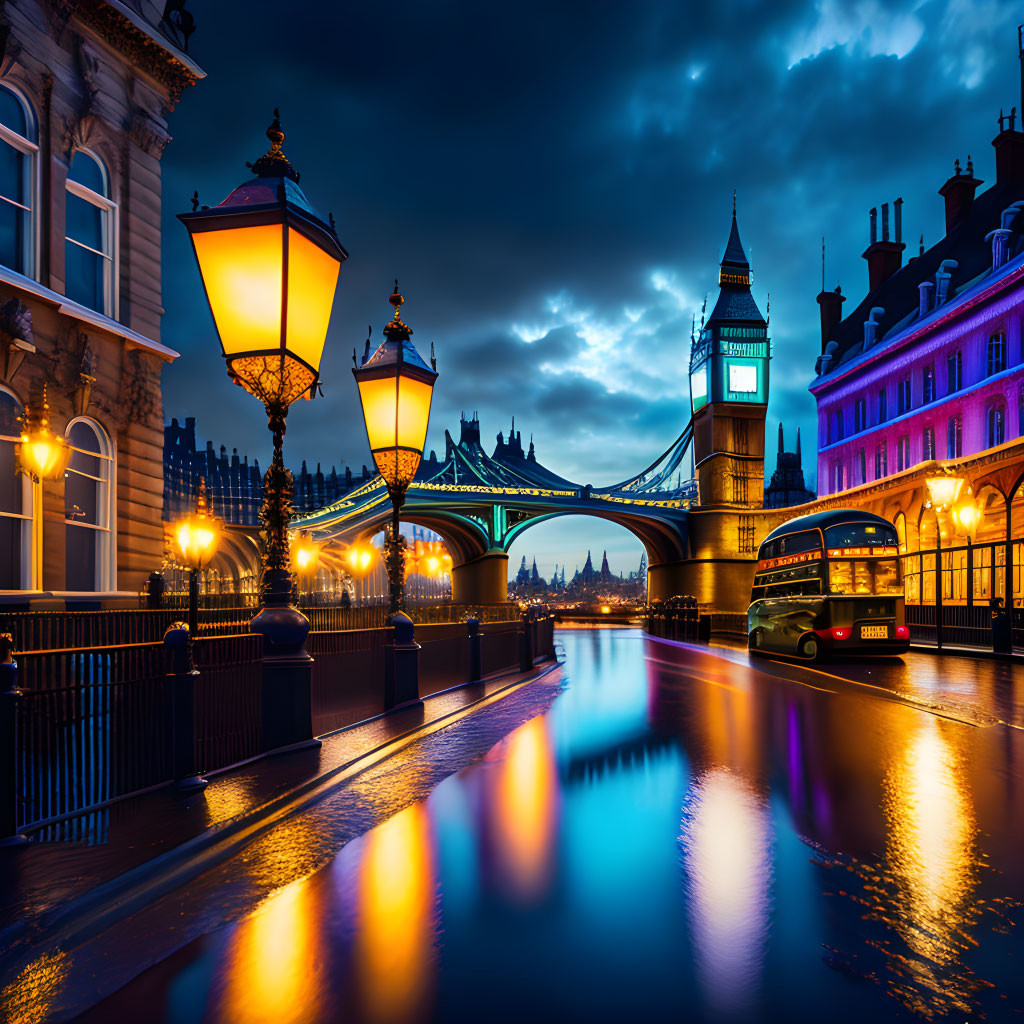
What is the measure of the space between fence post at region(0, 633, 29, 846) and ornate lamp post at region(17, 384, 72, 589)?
8150 mm

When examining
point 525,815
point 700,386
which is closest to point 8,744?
point 525,815

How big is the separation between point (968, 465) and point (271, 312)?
23.7m

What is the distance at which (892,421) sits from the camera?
140 feet

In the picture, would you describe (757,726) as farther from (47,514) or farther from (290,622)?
(47,514)

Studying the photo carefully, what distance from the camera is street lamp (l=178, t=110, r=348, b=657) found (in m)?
6.46

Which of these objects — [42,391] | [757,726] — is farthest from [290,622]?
[42,391]

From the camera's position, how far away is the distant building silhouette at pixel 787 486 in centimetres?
11812

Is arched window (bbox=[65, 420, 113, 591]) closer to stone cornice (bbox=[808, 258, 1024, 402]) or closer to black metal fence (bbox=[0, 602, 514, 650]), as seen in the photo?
black metal fence (bbox=[0, 602, 514, 650])

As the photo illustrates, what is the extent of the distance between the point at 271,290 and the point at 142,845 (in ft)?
14.7

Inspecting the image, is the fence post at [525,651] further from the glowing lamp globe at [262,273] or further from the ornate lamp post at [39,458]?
the glowing lamp globe at [262,273]

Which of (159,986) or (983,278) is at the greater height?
(983,278)

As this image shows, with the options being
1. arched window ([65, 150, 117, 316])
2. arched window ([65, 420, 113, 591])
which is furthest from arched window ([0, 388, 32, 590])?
arched window ([65, 150, 117, 316])

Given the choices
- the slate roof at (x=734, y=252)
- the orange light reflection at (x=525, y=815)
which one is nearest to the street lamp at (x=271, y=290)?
the orange light reflection at (x=525, y=815)

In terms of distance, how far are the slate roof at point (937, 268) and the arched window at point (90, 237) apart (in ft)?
121
